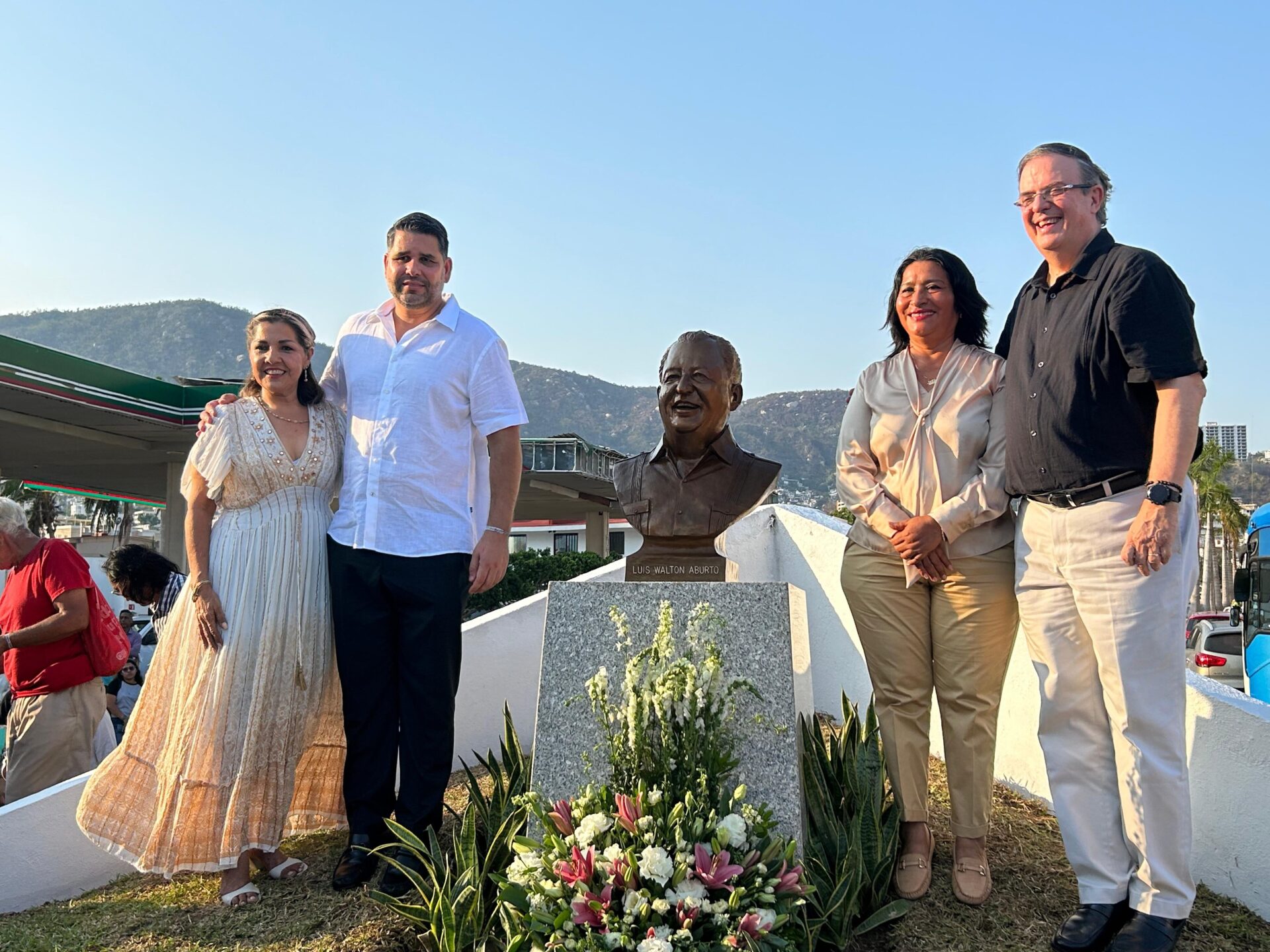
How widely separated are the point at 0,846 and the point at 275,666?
50.4 inches

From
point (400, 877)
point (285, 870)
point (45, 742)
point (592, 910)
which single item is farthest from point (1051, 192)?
point (45, 742)

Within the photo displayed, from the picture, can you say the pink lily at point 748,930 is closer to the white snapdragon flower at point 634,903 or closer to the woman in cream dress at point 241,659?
the white snapdragon flower at point 634,903

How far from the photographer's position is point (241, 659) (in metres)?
3.23

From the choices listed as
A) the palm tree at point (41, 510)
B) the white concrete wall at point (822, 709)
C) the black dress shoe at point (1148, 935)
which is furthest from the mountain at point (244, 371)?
the black dress shoe at point (1148, 935)

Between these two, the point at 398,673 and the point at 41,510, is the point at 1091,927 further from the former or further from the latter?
the point at 41,510

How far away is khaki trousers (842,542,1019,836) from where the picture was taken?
2.96m

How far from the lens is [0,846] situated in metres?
3.46

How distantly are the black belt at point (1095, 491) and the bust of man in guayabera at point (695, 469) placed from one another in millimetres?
963

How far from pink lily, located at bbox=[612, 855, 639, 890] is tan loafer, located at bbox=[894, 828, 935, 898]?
41.8 inches

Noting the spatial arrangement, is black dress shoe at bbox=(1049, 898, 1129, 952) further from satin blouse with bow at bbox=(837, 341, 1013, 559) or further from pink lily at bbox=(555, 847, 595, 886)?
pink lily at bbox=(555, 847, 595, 886)

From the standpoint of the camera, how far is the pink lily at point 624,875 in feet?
7.64

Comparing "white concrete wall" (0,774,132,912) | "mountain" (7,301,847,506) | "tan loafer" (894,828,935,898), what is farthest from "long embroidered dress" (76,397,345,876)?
"mountain" (7,301,847,506)

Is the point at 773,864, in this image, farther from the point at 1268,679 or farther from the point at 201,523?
the point at 1268,679

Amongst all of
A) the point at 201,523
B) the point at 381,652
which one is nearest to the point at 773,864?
the point at 381,652
